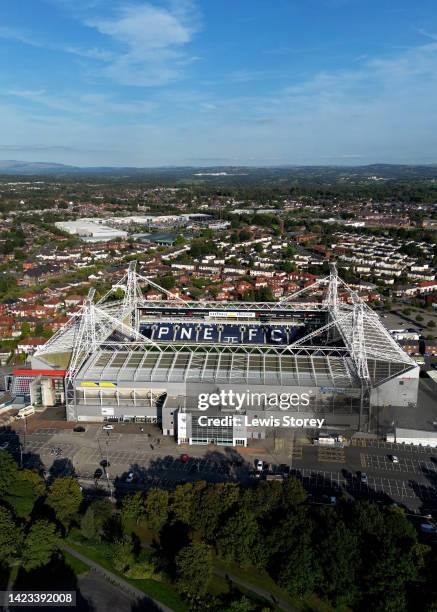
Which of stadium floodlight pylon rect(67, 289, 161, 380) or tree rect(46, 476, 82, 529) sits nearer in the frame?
tree rect(46, 476, 82, 529)

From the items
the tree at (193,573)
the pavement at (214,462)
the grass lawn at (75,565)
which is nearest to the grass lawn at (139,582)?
the grass lawn at (75,565)

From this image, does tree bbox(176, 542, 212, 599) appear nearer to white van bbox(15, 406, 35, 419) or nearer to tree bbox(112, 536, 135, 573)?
tree bbox(112, 536, 135, 573)

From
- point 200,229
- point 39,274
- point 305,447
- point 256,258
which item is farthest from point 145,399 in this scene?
point 200,229

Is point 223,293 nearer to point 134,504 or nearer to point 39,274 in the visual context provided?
point 39,274

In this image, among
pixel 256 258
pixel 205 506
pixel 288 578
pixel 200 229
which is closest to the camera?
pixel 288 578

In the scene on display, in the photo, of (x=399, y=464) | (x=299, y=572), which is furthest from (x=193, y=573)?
(x=399, y=464)

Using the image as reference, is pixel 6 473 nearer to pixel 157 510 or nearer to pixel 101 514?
pixel 101 514

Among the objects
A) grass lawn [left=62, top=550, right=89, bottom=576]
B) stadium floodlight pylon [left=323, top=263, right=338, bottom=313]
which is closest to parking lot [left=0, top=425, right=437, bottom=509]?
grass lawn [left=62, top=550, right=89, bottom=576]
